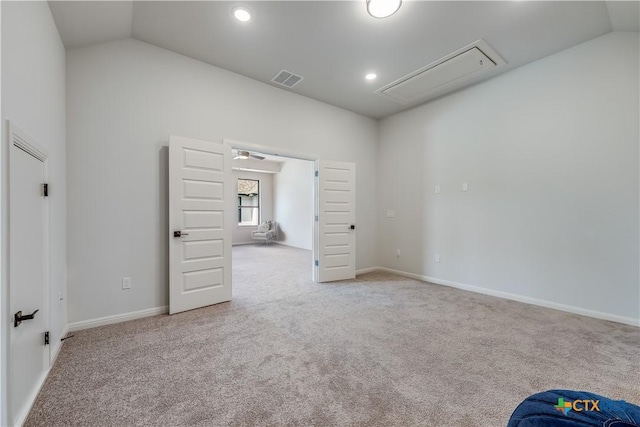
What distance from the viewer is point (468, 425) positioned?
1.52 meters

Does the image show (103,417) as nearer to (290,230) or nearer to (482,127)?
(482,127)

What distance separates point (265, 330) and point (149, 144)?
2.48 m

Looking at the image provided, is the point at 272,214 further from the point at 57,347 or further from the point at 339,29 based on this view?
the point at 57,347

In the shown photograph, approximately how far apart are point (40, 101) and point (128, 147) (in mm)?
1037

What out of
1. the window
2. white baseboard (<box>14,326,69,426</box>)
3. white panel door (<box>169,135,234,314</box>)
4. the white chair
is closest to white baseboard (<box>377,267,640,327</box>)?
white panel door (<box>169,135,234,314</box>)

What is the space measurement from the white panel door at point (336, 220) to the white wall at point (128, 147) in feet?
5.21

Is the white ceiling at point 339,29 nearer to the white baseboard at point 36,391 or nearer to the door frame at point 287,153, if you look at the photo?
the door frame at point 287,153

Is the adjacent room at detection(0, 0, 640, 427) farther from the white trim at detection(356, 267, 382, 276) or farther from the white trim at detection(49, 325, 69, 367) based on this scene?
the white trim at detection(356, 267, 382, 276)

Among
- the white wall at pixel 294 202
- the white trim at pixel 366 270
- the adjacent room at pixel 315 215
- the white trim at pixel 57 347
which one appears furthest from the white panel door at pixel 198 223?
the white wall at pixel 294 202

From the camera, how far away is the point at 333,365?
2.10 metres

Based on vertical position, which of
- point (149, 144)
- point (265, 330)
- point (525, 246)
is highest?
point (149, 144)

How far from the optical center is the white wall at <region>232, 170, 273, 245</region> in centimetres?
983

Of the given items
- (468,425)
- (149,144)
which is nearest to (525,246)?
(468,425)

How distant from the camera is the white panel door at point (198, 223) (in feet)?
10.2
